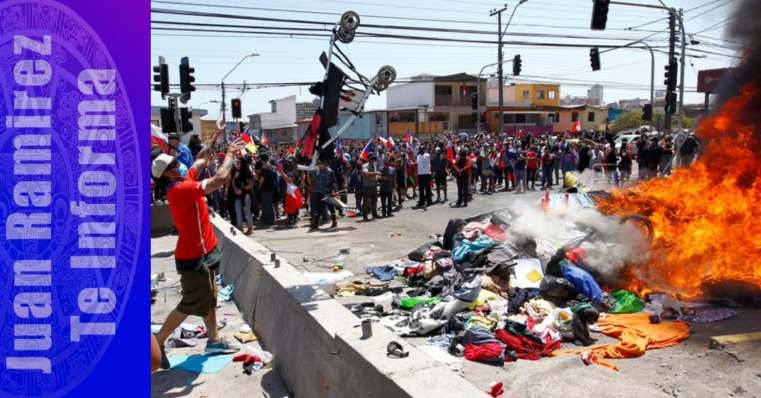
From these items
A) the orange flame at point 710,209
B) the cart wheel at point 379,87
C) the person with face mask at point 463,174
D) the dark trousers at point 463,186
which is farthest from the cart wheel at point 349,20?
the dark trousers at point 463,186

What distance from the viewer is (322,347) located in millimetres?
4047

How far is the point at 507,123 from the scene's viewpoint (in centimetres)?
5938

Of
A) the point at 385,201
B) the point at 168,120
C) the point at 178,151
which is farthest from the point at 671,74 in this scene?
the point at 178,151

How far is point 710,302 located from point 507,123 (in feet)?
178

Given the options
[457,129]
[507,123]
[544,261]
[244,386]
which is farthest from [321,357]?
[507,123]

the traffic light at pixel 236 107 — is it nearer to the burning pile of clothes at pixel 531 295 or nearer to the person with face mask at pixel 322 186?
the person with face mask at pixel 322 186

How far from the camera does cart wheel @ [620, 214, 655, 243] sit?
7740 mm

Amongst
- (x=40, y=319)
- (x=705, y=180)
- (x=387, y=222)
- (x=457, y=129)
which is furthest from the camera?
(x=457, y=129)

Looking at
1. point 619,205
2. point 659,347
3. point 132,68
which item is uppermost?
point 132,68

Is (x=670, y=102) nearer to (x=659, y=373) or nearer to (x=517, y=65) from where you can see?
(x=517, y=65)

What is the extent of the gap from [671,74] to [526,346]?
20.5 metres

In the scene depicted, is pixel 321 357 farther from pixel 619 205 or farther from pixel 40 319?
pixel 619 205

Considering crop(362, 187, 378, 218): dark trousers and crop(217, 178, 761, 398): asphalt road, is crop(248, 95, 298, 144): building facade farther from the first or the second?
crop(217, 178, 761, 398): asphalt road

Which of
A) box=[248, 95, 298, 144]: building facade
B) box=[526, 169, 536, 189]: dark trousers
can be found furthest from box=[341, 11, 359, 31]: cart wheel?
box=[248, 95, 298, 144]: building facade
